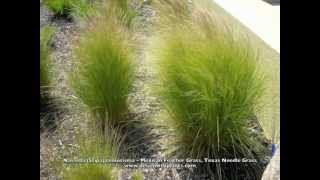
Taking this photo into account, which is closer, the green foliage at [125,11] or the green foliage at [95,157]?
the green foliage at [95,157]

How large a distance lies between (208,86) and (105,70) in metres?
0.76

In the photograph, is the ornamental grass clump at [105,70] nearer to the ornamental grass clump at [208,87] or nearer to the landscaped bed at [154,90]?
the landscaped bed at [154,90]

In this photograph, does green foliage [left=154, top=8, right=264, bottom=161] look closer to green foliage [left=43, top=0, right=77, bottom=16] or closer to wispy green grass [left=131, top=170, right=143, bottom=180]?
wispy green grass [left=131, top=170, right=143, bottom=180]

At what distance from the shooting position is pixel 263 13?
4.84 m

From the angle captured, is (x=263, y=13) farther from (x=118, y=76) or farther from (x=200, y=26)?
(x=118, y=76)

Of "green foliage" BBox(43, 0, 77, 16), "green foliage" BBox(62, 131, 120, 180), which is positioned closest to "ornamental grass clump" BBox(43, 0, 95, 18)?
"green foliage" BBox(43, 0, 77, 16)

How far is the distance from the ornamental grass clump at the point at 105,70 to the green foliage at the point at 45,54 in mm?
206

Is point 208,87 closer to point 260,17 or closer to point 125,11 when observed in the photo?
point 260,17

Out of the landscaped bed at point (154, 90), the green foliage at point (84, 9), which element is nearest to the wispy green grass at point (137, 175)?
the landscaped bed at point (154, 90)

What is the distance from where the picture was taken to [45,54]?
4.85 m

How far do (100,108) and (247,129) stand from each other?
3.55 feet

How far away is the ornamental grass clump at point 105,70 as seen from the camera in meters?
4.78

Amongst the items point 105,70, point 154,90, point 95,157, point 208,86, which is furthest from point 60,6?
point 208,86
